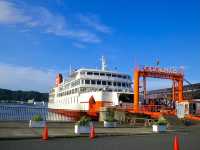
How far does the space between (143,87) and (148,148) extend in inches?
857

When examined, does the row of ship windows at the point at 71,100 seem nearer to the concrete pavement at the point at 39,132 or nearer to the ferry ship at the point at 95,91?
the ferry ship at the point at 95,91

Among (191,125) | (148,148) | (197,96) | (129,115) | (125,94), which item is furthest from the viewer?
(197,96)

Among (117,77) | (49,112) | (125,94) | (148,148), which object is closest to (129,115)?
(125,94)

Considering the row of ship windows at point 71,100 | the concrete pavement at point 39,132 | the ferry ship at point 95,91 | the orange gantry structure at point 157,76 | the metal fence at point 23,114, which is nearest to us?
the concrete pavement at point 39,132

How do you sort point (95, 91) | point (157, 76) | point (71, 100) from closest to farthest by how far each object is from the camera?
point (157, 76)
point (95, 91)
point (71, 100)

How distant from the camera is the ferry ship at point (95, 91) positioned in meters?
38.4

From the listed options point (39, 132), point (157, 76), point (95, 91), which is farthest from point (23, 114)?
point (39, 132)

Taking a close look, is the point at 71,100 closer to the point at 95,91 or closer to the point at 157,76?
the point at 95,91

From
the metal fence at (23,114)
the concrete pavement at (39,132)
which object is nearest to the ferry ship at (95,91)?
the metal fence at (23,114)

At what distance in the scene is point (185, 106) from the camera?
31.5m

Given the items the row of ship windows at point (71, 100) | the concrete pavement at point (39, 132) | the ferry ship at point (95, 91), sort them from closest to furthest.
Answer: the concrete pavement at point (39, 132), the ferry ship at point (95, 91), the row of ship windows at point (71, 100)

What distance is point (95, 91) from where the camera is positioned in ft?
137

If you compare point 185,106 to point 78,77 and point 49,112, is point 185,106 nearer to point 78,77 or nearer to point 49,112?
point 78,77

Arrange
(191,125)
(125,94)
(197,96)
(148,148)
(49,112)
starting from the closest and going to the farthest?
(148,148), (191,125), (125,94), (197,96), (49,112)
